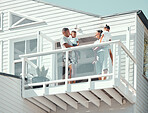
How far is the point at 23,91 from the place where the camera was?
16.6 meters

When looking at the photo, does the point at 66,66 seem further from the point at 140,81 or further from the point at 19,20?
the point at 19,20

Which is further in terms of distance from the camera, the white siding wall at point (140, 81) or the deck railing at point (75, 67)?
the white siding wall at point (140, 81)

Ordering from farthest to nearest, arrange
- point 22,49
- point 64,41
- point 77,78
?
point 22,49, point 64,41, point 77,78

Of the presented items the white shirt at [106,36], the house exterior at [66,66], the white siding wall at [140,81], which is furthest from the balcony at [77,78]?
the white siding wall at [140,81]

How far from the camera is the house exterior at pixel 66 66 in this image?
15773mm

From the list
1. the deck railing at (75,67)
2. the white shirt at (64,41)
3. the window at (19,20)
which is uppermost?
the window at (19,20)

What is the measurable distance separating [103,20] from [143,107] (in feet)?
11.4

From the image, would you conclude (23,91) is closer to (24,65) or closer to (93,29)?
(24,65)

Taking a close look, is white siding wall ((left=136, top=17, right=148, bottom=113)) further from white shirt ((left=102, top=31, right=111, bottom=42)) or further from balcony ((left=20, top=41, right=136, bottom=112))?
white shirt ((left=102, top=31, right=111, bottom=42))

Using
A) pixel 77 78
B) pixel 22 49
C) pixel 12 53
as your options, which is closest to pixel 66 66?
pixel 77 78

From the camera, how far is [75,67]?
51.9 ft

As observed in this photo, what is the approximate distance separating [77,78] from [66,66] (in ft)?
1.92

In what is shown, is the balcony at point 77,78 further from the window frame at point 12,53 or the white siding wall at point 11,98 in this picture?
the window frame at point 12,53

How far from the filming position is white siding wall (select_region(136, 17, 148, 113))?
1723 cm
